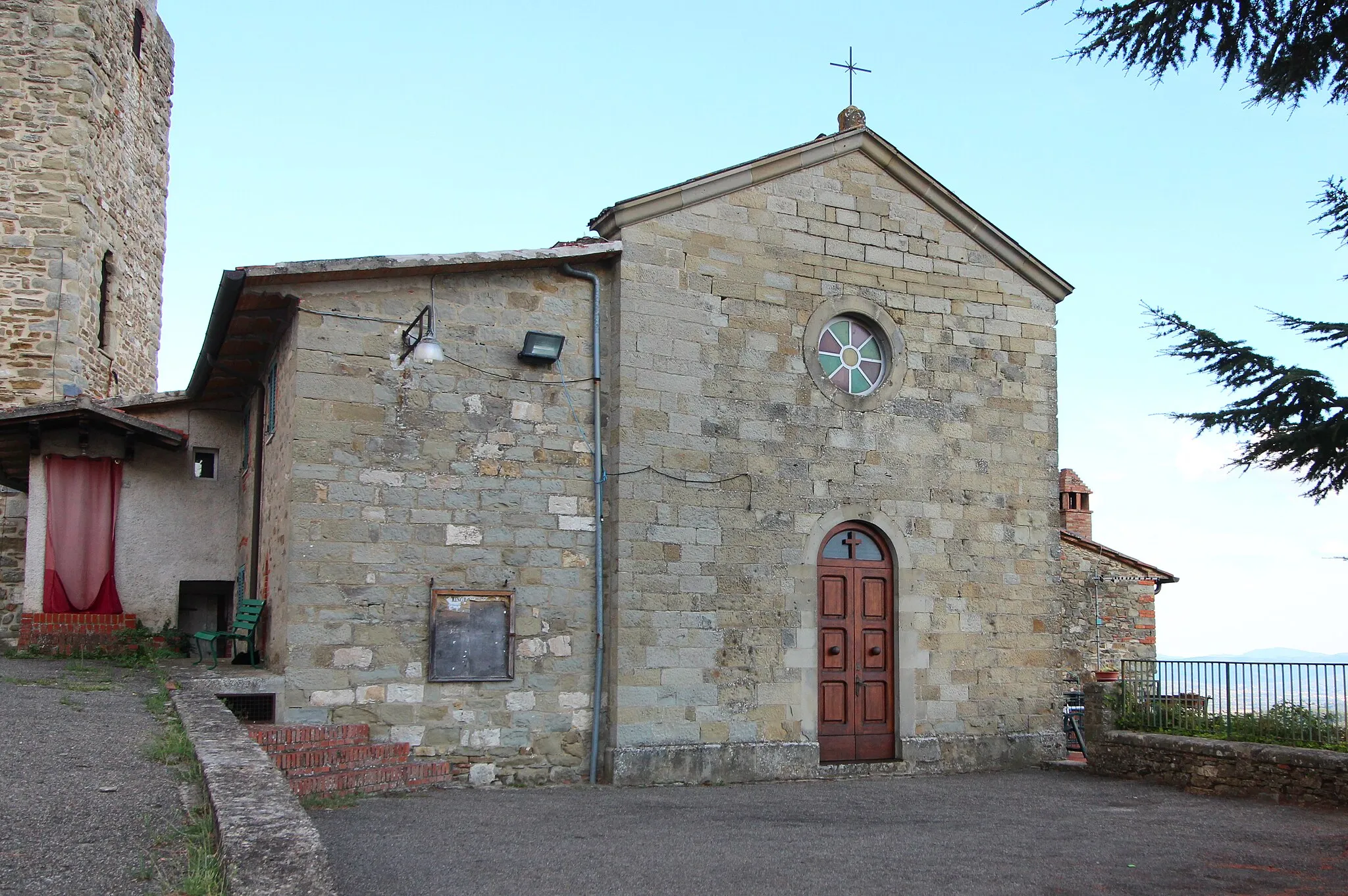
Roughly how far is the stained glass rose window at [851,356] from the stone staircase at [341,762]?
547 centimetres

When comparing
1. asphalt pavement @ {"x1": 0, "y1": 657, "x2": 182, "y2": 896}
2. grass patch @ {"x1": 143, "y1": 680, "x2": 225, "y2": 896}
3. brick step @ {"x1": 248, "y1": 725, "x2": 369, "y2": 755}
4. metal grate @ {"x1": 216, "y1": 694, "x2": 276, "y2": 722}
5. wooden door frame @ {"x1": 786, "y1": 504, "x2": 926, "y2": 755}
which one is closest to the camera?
grass patch @ {"x1": 143, "y1": 680, "x2": 225, "y2": 896}

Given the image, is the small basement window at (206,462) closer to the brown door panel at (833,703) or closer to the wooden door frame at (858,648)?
the wooden door frame at (858,648)

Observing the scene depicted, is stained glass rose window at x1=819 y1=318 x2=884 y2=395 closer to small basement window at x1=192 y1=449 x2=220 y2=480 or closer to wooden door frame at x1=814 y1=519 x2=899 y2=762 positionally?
wooden door frame at x1=814 y1=519 x2=899 y2=762

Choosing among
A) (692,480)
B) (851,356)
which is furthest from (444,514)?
(851,356)

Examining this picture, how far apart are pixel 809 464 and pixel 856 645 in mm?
1915

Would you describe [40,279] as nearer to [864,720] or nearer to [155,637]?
[155,637]

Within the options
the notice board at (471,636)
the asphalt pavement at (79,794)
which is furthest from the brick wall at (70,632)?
the notice board at (471,636)

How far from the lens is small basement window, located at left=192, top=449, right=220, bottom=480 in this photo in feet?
46.9

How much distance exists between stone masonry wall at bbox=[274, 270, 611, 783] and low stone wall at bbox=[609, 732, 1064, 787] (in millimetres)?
615

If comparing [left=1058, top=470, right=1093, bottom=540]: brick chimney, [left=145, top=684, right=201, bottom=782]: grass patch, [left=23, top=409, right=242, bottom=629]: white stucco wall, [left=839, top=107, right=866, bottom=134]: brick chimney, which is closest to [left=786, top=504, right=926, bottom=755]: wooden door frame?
[left=839, top=107, right=866, bottom=134]: brick chimney

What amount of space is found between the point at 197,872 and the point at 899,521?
8632 mm

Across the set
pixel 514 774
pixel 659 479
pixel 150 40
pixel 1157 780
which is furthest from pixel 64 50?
pixel 1157 780

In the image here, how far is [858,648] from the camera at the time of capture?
11672 millimetres

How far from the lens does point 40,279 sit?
15992 millimetres
